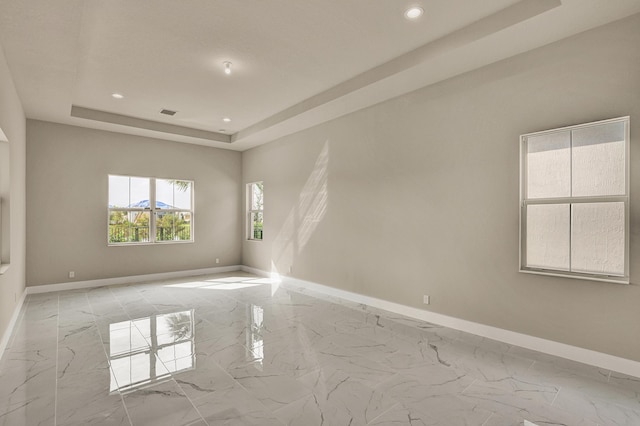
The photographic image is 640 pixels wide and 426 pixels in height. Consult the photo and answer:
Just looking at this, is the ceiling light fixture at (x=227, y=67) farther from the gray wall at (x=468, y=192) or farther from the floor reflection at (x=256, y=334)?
the floor reflection at (x=256, y=334)

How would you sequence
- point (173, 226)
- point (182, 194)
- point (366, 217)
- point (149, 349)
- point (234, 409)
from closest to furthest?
1. point (234, 409)
2. point (149, 349)
3. point (366, 217)
4. point (173, 226)
5. point (182, 194)

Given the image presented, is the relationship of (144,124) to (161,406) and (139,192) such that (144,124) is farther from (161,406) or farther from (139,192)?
(161,406)

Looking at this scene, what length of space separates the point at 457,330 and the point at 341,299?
188 centimetres

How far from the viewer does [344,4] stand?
2.83 metres

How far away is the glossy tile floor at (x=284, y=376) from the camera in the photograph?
7.28 feet

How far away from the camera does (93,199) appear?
6.10m

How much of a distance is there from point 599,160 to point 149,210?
7.02 m

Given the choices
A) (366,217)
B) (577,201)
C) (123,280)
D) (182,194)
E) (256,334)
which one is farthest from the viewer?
(182,194)

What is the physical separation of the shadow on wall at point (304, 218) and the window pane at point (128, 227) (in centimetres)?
260

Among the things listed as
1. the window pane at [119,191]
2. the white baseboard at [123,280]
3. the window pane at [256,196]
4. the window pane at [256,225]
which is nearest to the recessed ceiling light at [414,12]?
the window pane at [256,196]

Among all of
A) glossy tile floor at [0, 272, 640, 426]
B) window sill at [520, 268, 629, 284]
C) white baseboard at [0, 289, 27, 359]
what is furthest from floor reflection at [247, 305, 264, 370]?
window sill at [520, 268, 629, 284]

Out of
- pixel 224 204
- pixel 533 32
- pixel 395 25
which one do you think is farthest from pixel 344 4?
pixel 224 204

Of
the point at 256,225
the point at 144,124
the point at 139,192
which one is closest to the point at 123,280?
the point at 139,192

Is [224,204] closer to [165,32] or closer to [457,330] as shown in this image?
[165,32]
